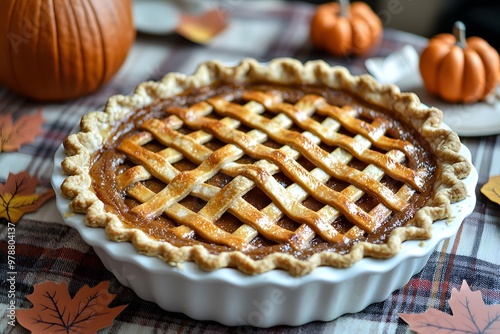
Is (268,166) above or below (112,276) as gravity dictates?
above

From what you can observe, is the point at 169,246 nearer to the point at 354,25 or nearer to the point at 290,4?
the point at 354,25

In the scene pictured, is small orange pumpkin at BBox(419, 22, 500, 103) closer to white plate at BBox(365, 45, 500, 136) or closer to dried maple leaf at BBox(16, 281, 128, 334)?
white plate at BBox(365, 45, 500, 136)

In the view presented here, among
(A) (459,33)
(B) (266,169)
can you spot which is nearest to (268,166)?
(B) (266,169)

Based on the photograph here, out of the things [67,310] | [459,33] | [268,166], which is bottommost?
[67,310]

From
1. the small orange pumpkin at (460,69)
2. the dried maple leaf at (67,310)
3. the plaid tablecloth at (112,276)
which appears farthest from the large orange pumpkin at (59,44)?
the small orange pumpkin at (460,69)

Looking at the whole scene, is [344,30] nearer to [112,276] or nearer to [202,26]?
[202,26]

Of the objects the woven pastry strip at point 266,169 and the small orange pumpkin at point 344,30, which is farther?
the small orange pumpkin at point 344,30

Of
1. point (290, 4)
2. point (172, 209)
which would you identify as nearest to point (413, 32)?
point (290, 4)

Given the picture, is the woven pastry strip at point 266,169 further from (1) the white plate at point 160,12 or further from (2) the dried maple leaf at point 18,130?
(1) the white plate at point 160,12
